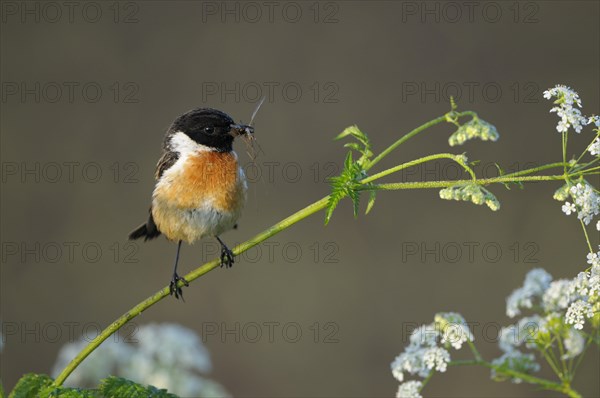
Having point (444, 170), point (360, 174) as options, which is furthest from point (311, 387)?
point (360, 174)

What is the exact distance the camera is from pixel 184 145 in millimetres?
4199

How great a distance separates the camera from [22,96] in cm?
930

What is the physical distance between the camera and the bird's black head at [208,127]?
13.4 feet

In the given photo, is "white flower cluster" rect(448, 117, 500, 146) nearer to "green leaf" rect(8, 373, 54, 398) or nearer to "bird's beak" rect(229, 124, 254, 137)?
"green leaf" rect(8, 373, 54, 398)

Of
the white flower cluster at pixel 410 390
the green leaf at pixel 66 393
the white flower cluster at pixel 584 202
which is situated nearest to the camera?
the green leaf at pixel 66 393

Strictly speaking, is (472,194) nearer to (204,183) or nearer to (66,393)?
(66,393)

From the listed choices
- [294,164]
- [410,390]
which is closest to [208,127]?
[410,390]

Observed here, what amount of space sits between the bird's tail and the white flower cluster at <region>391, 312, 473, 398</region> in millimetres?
2025

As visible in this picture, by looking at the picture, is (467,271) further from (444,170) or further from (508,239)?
(444,170)

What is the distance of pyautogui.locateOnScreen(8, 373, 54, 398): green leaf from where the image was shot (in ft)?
7.61

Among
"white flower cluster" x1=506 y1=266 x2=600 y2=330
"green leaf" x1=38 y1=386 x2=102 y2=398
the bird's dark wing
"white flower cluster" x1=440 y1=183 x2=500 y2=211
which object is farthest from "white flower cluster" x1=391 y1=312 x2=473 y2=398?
the bird's dark wing

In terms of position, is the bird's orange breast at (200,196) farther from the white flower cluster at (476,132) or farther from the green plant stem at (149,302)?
the white flower cluster at (476,132)

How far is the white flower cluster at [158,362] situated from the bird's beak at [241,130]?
926mm

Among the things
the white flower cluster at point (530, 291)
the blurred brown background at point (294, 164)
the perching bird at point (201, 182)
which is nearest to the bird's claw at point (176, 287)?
the perching bird at point (201, 182)
